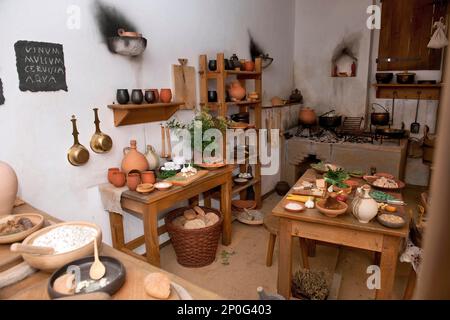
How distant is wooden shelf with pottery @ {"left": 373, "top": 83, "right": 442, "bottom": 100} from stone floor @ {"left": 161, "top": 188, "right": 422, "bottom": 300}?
259cm

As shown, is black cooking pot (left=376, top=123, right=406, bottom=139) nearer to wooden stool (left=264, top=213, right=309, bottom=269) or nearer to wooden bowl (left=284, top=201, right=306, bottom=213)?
wooden stool (left=264, top=213, right=309, bottom=269)

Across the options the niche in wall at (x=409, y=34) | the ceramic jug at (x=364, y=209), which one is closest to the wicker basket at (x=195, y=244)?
the ceramic jug at (x=364, y=209)

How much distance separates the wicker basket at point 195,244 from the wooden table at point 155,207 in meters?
0.23

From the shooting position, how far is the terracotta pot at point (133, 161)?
7.99ft

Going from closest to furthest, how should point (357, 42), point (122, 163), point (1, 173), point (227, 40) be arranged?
1. point (1, 173)
2. point (122, 163)
3. point (227, 40)
4. point (357, 42)

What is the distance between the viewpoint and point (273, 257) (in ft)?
9.34

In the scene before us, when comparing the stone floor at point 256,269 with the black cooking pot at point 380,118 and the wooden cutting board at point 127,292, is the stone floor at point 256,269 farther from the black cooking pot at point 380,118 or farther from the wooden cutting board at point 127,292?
the black cooking pot at point 380,118

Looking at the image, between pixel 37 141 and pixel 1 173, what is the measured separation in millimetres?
570

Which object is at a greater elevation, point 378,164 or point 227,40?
point 227,40

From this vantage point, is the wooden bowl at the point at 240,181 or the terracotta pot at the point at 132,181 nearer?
the terracotta pot at the point at 132,181

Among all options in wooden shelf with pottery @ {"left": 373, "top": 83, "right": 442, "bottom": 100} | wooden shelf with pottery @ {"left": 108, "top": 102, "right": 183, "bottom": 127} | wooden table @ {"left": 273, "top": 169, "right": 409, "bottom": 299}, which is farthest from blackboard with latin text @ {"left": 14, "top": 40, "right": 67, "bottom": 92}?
wooden shelf with pottery @ {"left": 373, "top": 83, "right": 442, "bottom": 100}

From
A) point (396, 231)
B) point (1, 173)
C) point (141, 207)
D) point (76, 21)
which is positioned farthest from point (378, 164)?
point (1, 173)

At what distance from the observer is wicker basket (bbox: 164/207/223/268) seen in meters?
2.58
